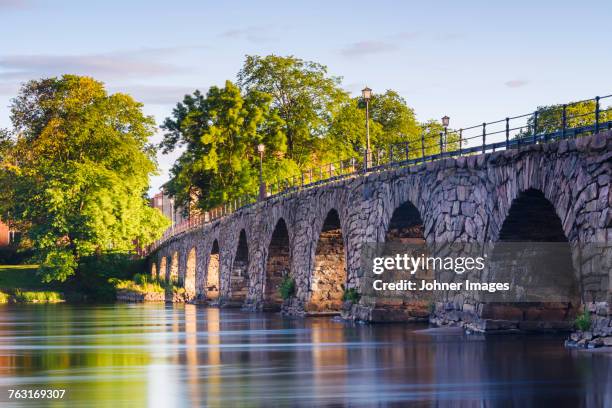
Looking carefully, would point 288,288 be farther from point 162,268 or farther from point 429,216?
point 162,268

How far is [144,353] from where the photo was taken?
28.6 m

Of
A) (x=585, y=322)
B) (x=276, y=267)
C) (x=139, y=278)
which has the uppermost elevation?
(x=276, y=267)

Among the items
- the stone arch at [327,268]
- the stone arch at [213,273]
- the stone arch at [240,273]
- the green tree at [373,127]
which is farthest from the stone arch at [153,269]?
the stone arch at [327,268]

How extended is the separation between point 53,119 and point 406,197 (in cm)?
5546

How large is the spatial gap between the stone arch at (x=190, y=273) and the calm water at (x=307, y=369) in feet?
143

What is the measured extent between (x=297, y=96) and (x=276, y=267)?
96.4 feet

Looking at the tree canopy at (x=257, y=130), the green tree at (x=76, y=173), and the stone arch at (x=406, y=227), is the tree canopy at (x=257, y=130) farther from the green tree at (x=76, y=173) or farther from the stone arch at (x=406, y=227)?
the stone arch at (x=406, y=227)

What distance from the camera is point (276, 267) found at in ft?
180

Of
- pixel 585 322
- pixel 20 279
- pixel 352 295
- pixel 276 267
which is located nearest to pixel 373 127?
pixel 20 279

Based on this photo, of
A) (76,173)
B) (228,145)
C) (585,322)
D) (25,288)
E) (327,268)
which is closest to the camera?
(585,322)

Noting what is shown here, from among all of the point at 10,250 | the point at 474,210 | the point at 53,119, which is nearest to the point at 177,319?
the point at 474,210

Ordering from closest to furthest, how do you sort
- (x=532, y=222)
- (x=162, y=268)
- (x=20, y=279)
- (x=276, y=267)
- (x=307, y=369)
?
(x=307, y=369)
(x=532, y=222)
(x=276, y=267)
(x=20, y=279)
(x=162, y=268)

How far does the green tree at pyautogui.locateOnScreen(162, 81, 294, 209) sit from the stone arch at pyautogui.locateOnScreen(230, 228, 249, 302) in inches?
530

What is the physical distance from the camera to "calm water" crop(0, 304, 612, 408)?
1855 centimetres
